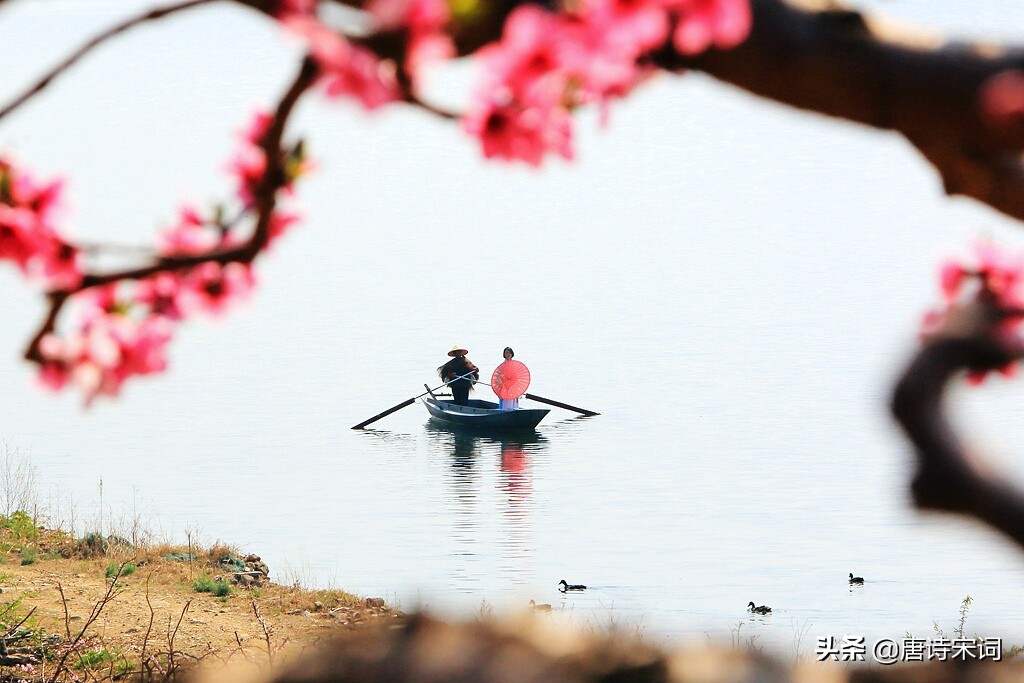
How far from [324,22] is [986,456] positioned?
1.66 meters

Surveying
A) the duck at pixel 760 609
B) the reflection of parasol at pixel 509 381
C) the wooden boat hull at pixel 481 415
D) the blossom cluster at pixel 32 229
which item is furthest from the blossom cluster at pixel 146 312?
the reflection of parasol at pixel 509 381

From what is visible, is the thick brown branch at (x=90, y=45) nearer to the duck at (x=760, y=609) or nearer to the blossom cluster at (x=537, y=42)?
the blossom cluster at (x=537, y=42)

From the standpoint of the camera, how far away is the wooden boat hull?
30.9 m

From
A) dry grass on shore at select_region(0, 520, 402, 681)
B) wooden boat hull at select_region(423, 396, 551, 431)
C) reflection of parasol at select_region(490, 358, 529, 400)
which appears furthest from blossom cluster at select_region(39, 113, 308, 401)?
reflection of parasol at select_region(490, 358, 529, 400)

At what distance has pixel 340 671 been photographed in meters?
1.74

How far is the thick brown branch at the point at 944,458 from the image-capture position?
68.9 inches

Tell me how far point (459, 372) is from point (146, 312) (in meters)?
27.9

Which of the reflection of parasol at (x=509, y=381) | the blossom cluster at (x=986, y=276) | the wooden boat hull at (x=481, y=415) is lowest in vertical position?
the wooden boat hull at (x=481, y=415)

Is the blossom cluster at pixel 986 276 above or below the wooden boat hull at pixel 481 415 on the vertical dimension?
above

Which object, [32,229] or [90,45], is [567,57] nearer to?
[90,45]

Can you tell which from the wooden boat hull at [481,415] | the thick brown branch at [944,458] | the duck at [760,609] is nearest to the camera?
the thick brown branch at [944,458]

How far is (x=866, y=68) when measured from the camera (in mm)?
2545

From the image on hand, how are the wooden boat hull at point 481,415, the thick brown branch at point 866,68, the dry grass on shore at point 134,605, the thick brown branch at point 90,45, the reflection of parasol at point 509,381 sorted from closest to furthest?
the thick brown branch at point 866,68 < the thick brown branch at point 90,45 < the dry grass on shore at point 134,605 < the wooden boat hull at point 481,415 < the reflection of parasol at point 509,381

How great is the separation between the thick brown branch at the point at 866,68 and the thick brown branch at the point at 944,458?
947 millimetres
